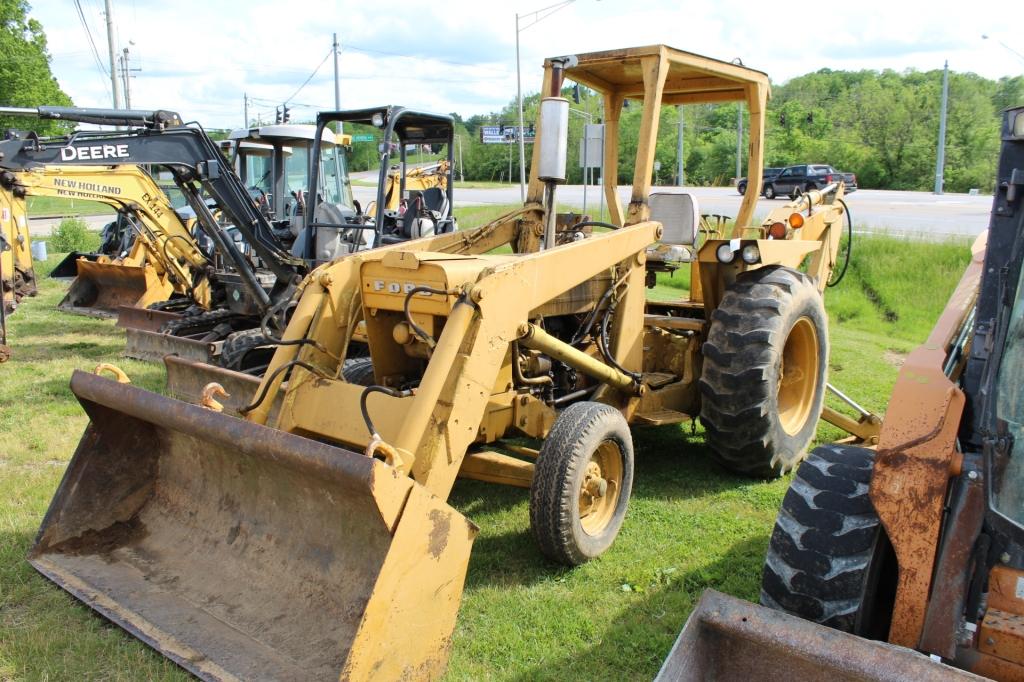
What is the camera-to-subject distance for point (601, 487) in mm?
4359

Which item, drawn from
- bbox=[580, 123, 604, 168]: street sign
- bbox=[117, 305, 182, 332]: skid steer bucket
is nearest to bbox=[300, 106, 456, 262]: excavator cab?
bbox=[580, 123, 604, 168]: street sign

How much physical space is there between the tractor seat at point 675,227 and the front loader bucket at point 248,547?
2.82 m

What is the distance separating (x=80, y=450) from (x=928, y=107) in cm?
5913

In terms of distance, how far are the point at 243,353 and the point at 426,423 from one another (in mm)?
4820

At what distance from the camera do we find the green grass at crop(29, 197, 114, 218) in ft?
113

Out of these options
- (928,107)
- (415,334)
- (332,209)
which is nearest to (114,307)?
(332,209)

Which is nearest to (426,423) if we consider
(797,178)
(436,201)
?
(436,201)

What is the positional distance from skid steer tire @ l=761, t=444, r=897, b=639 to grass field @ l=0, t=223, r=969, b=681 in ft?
3.14

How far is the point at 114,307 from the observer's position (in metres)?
12.1

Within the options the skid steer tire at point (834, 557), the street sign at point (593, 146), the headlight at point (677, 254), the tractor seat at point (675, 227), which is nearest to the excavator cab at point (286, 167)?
the street sign at point (593, 146)

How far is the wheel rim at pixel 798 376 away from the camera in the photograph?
19.2 feet

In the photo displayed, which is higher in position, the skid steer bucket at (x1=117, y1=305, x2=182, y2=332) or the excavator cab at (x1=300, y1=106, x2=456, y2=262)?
the excavator cab at (x1=300, y1=106, x2=456, y2=262)

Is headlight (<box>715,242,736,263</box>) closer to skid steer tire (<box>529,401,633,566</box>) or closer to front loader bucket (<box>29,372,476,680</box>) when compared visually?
skid steer tire (<box>529,401,633,566</box>)

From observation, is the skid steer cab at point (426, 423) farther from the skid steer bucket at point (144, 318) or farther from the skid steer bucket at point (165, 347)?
the skid steer bucket at point (144, 318)
